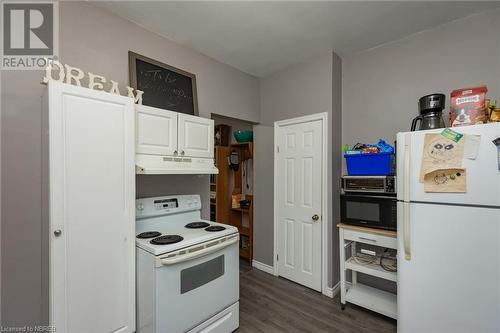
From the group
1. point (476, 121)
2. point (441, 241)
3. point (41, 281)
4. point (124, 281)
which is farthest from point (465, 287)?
point (41, 281)

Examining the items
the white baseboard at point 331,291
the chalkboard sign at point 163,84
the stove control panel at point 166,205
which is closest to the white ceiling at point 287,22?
the chalkboard sign at point 163,84

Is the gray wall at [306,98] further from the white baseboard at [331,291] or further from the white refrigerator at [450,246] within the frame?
the white refrigerator at [450,246]

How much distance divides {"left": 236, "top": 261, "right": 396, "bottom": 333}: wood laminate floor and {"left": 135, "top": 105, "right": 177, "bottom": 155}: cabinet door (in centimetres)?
175

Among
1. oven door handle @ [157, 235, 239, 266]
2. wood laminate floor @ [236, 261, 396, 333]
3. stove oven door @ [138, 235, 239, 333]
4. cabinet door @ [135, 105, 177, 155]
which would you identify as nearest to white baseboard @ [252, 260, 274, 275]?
wood laminate floor @ [236, 261, 396, 333]

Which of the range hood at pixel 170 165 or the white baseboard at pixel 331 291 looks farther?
the white baseboard at pixel 331 291

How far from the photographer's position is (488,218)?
147cm

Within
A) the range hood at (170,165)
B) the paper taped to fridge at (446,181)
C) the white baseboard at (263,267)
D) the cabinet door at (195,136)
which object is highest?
the cabinet door at (195,136)

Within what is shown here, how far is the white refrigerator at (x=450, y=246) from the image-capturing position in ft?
4.82

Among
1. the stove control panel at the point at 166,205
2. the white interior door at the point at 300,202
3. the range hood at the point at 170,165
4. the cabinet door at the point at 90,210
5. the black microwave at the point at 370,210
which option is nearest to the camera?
the cabinet door at the point at 90,210

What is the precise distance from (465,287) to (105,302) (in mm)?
2384

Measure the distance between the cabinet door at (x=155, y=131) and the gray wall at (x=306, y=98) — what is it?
157 centimetres

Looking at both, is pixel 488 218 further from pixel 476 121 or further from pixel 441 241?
pixel 476 121

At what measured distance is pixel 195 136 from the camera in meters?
2.19

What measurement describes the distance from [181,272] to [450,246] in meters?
1.89
